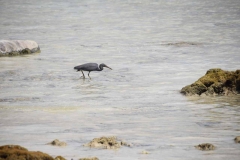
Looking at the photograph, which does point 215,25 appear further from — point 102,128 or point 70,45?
point 102,128

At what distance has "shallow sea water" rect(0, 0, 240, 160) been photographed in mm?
12312

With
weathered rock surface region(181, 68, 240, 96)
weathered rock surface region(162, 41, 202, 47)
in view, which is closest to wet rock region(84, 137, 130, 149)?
weathered rock surface region(181, 68, 240, 96)

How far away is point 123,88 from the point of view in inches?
712

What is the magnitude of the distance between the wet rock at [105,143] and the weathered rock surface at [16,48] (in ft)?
44.2

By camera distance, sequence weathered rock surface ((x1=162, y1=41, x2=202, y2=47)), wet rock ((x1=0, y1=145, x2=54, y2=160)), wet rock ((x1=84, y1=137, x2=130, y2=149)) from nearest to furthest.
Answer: wet rock ((x1=0, y1=145, x2=54, y2=160)), wet rock ((x1=84, y1=137, x2=130, y2=149)), weathered rock surface ((x1=162, y1=41, x2=202, y2=47))

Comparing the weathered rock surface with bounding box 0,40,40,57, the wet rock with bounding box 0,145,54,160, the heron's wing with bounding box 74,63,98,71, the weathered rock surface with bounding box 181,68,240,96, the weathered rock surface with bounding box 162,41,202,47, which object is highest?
the weathered rock surface with bounding box 162,41,202,47

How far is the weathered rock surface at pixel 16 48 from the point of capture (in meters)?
24.8

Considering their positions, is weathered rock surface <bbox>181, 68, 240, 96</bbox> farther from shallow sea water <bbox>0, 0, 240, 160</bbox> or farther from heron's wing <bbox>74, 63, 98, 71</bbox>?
heron's wing <bbox>74, 63, 98, 71</bbox>

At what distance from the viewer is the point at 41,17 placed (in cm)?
4100

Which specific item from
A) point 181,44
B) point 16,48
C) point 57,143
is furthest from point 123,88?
point 181,44

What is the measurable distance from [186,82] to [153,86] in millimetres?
1017

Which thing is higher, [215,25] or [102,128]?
[215,25]

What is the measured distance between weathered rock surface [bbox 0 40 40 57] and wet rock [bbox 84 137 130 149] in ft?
44.2

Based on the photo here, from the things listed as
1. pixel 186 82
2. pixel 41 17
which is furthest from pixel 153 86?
pixel 41 17
